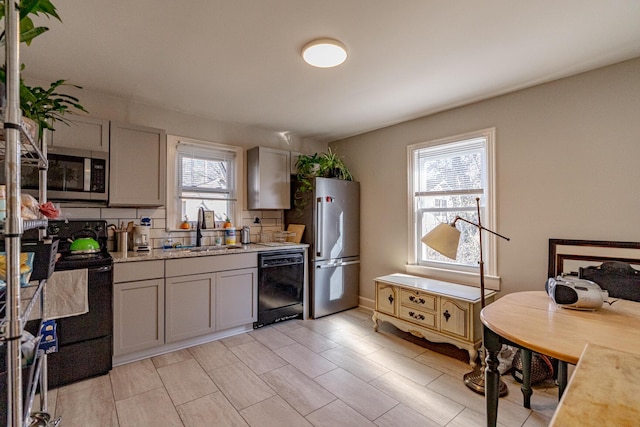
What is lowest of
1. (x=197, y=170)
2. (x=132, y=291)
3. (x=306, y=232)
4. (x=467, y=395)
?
(x=467, y=395)

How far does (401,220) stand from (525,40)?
215 cm

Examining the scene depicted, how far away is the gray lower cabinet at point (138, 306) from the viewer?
7.96 ft

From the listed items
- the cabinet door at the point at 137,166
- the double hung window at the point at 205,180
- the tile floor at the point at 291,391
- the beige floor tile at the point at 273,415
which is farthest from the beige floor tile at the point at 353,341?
the cabinet door at the point at 137,166

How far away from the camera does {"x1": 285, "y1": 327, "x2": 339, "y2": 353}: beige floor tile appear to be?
2.85m

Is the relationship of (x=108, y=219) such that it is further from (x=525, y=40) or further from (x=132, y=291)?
(x=525, y=40)

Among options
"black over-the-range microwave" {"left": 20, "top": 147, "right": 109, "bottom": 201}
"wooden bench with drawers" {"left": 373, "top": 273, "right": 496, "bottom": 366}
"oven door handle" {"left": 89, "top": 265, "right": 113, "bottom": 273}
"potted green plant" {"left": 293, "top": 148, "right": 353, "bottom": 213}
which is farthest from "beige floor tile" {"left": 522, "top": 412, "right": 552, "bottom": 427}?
"black over-the-range microwave" {"left": 20, "top": 147, "right": 109, "bottom": 201}

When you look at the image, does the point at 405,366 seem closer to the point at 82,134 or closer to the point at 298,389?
the point at 298,389

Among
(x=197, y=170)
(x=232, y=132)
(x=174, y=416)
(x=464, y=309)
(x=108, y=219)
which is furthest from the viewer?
(x=232, y=132)

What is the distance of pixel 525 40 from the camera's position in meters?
1.95

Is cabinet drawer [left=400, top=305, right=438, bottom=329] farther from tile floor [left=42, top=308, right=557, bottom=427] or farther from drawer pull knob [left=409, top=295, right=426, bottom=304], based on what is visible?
tile floor [left=42, top=308, right=557, bottom=427]

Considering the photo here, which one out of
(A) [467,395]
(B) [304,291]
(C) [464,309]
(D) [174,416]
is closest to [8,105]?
(D) [174,416]

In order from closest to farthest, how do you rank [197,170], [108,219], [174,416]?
1. [174,416]
2. [108,219]
3. [197,170]

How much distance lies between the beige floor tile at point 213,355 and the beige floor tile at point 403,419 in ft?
4.47

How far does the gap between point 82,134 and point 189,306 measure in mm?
1787
